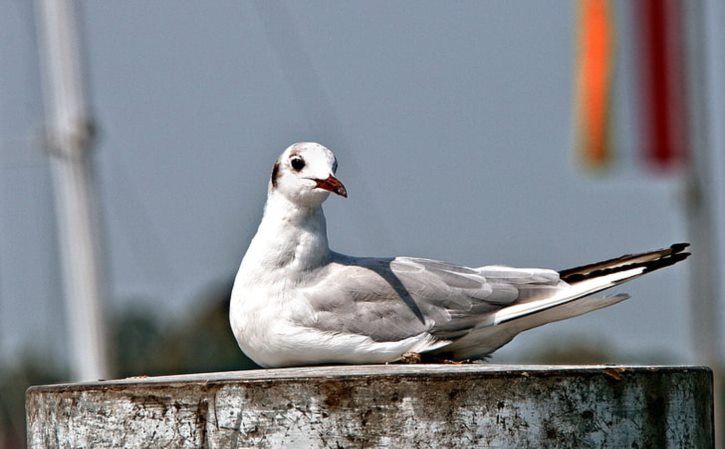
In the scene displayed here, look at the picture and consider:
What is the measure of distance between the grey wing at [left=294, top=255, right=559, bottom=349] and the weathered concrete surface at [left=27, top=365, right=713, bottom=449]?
1446 millimetres

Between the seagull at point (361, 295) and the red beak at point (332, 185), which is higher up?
the red beak at point (332, 185)

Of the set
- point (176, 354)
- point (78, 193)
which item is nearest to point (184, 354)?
point (176, 354)

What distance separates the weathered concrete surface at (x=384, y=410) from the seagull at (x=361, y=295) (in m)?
1.30

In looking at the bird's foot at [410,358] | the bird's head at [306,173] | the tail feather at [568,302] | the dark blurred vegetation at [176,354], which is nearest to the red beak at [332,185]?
the bird's head at [306,173]

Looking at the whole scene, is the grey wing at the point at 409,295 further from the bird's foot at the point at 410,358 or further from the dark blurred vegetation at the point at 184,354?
the dark blurred vegetation at the point at 184,354

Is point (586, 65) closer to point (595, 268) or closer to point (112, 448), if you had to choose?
point (595, 268)

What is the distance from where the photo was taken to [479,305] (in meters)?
8.53

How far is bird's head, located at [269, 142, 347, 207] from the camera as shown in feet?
27.1

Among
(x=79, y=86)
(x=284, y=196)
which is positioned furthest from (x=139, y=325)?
(x=284, y=196)

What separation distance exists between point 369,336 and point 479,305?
66cm

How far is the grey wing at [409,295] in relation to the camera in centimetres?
828

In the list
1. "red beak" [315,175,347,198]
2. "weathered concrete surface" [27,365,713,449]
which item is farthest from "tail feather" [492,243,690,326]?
"weathered concrete surface" [27,365,713,449]

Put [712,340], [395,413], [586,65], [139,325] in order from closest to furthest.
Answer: [395,413]
[712,340]
[586,65]
[139,325]

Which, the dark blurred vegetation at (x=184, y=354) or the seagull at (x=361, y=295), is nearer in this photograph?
the seagull at (x=361, y=295)
